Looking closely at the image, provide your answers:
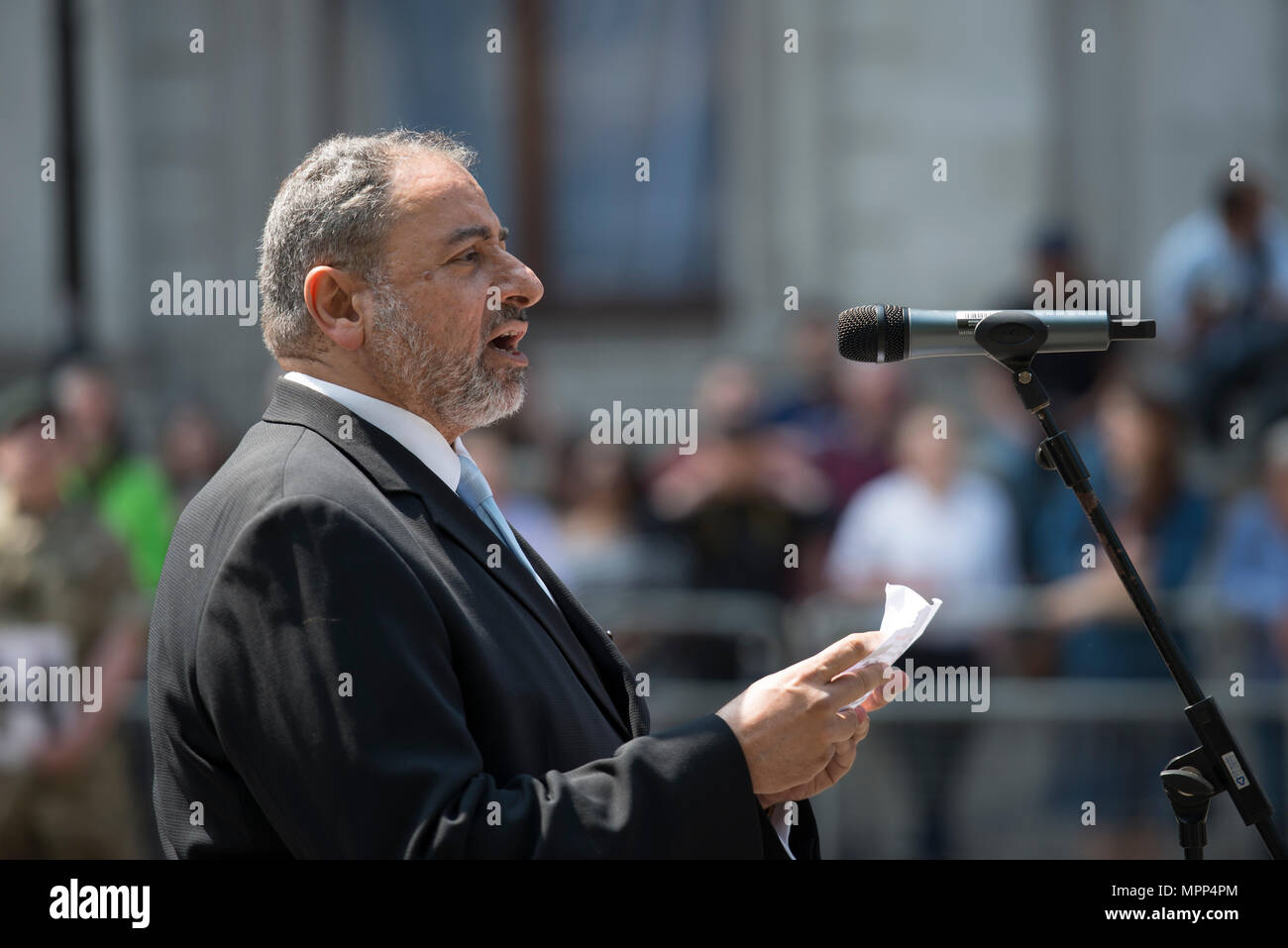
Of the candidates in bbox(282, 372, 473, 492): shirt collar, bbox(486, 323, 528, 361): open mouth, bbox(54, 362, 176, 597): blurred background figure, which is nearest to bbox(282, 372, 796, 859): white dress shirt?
bbox(282, 372, 473, 492): shirt collar

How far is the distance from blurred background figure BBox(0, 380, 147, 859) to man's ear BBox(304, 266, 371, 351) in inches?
159

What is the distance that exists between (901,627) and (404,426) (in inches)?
35.1

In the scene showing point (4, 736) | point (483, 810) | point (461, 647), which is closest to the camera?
point (483, 810)

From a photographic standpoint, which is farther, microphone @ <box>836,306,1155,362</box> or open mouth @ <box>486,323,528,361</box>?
open mouth @ <box>486,323,528,361</box>

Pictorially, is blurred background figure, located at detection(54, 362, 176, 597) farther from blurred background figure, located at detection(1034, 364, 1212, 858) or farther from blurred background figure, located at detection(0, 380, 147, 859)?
blurred background figure, located at detection(1034, 364, 1212, 858)

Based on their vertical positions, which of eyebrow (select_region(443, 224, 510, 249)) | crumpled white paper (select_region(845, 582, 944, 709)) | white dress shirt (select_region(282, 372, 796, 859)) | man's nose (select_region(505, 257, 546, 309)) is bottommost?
crumpled white paper (select_region(845, 582, 944, 709))

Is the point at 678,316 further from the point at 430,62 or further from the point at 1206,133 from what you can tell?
the point at 1206,133

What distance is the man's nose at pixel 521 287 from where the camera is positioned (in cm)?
286

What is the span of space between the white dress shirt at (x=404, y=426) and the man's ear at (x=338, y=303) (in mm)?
82

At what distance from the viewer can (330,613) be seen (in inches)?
91.4

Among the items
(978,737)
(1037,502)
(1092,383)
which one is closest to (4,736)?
(978,737)

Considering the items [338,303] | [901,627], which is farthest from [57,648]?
[901,627]

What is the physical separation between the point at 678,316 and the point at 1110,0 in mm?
3320

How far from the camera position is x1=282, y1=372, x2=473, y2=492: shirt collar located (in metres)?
2.74
